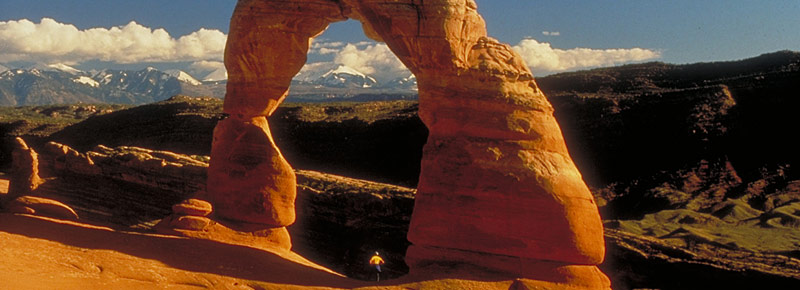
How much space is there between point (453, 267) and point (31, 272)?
7.90m

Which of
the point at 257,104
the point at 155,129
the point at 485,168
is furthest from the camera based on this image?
the point at 155,129

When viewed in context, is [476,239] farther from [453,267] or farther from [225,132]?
[225,132]

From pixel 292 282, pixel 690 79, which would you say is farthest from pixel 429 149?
pixel 690 79

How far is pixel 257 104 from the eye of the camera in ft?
57.4

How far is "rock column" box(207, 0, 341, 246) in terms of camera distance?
16844mm

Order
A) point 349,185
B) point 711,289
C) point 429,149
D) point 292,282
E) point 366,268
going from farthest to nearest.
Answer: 1. point 349,185
2. point 366,268
3. point 711,289
4. point 429,149
5. point 292,282

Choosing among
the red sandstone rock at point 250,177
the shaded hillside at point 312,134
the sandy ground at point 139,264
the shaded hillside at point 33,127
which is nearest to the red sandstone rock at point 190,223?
the sandy ground at point 139,264

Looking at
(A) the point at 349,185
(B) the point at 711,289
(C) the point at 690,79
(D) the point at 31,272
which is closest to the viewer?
(D) the point at 31,272

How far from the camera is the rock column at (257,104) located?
16.8m

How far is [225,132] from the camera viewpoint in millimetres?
17750

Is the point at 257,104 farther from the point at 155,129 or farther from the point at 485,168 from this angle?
the point at 155,129

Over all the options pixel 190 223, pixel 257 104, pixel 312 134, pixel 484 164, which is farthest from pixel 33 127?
pixel 484 164

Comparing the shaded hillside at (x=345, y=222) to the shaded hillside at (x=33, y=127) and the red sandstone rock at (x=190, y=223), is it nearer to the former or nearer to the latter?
the red sandstone rock at (x=190, y=223)

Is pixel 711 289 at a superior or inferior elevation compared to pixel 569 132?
inferior
